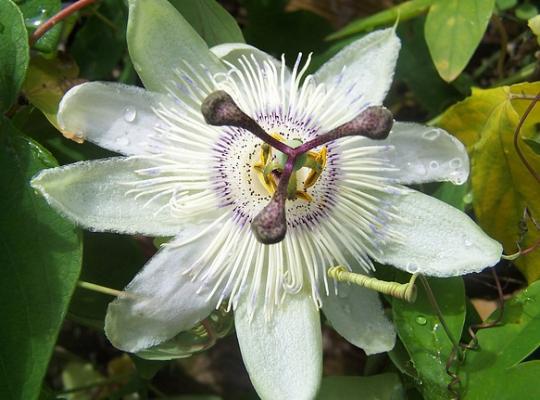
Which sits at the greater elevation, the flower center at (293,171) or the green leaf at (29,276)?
the flower center at (293,171)

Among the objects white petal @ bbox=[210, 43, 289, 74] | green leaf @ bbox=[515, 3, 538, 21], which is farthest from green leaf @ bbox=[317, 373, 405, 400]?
green leaf @ bbox=[515, 3, 538, 21]

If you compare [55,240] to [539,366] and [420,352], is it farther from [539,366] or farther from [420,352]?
[539,366]

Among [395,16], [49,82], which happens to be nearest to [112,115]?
[49,82]

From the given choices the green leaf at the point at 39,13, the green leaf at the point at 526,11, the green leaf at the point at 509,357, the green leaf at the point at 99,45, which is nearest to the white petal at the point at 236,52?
the green leaf at the point at 39,13

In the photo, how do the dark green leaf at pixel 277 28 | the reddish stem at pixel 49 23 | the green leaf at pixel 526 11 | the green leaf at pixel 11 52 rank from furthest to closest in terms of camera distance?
the dark green leaf at pixel 277 28, the green leaf at pixel 526 11, the reddish stem at pixel 49 23, the green leaf at pixel 11 52

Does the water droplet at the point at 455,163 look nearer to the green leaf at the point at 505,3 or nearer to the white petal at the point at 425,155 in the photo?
the white petal at the point at 425,155

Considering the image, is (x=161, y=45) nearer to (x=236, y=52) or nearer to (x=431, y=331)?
(x=236, y=52)

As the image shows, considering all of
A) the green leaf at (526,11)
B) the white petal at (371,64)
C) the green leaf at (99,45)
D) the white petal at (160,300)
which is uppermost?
the white petal at (371,64)

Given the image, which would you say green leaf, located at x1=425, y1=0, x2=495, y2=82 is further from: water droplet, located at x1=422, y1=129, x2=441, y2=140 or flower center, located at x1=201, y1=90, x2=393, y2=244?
flower center, located at x1=201, y1=90, x2=393, y2=244
